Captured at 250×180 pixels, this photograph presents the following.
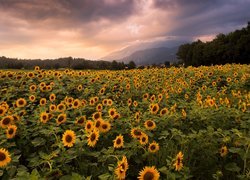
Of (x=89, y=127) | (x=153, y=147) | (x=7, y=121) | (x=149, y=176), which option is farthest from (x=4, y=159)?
(x=153, y=147)

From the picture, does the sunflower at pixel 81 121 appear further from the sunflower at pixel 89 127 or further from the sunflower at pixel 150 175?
the sunflower at pixel 150 175

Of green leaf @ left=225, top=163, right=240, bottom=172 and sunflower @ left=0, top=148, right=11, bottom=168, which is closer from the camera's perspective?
sunflower @ left=0, top=148, right=11, bottom=168

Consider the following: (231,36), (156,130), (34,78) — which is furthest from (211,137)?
(231,36)

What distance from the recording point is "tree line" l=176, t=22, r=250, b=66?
5062 centimetres

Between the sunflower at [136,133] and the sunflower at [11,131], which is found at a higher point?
the sunflower at [11,131]

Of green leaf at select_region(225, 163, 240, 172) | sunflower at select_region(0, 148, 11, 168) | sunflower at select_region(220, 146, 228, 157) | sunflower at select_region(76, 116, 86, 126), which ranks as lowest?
Result: green leaf at select_region(225, 163, 240, 172)

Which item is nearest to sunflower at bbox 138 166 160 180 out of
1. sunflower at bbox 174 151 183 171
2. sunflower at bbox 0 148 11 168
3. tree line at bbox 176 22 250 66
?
sunflower at bbox 174 151 183 171

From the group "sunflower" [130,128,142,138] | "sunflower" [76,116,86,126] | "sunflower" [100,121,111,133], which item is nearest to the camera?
"sunflower" [130,128,142,138]

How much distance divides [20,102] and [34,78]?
4347 mm

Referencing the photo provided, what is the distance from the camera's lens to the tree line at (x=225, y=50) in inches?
1993

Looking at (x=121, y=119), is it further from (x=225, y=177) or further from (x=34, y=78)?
(x=34, y=78)

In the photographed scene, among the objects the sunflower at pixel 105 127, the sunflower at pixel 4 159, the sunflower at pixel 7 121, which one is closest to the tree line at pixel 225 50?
the sunflower at pixel 105 127

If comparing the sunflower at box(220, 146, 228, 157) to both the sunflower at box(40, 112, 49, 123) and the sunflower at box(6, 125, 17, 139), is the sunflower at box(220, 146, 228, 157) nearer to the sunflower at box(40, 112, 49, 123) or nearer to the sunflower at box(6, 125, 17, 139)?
the sunflower at box(40, 112, 49, 123)

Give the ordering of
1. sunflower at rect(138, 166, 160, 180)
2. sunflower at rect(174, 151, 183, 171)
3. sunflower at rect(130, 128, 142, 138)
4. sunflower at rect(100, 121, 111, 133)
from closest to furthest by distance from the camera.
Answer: sunflower at rect(138, 166, 160, 180)
sunflower at rect(174, 151, 183, 171)
sunflower at rect(130, 128, 142, 138)
sunflower at rect(100, 121, 111, 133)
